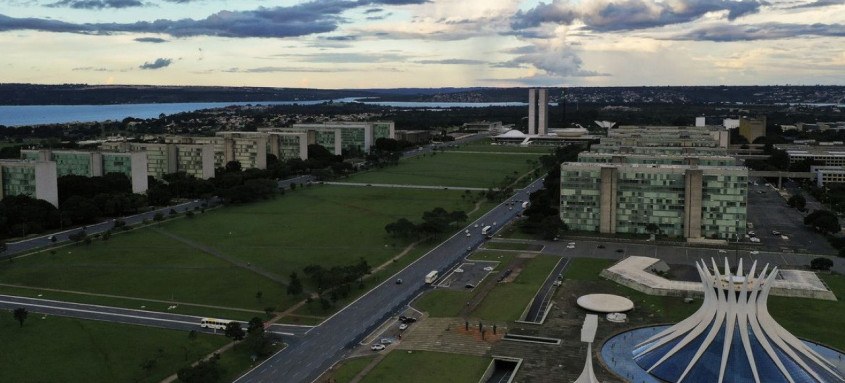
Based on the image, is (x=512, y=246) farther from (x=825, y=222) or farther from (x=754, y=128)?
(x=754, y=128)

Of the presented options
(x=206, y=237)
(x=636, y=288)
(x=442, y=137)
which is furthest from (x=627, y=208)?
(x=442, y=137)

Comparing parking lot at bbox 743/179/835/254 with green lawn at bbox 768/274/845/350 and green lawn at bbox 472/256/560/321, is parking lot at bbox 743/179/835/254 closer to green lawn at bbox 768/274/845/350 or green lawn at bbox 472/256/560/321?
green lawn at bbox 768/274/845/350

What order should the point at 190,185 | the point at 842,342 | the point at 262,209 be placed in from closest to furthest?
1. the point at 842,342
2. the point at 262,209
3. the point at 190,185

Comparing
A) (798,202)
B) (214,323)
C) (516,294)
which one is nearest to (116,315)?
(214,323)

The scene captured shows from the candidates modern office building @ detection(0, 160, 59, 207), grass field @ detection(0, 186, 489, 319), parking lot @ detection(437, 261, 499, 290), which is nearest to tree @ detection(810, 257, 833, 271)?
parking lot @ detection(437, 261, 499, 290)

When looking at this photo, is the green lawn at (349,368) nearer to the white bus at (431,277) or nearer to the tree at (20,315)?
the white bus at (431,277)

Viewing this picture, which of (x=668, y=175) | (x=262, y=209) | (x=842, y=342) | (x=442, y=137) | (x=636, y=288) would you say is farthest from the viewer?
(x=442, y=137)

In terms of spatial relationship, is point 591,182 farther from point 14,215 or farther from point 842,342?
point 14,215

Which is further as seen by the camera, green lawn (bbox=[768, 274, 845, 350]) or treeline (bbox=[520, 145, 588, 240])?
treeline (bbox=[520, 145, 588, 240])
